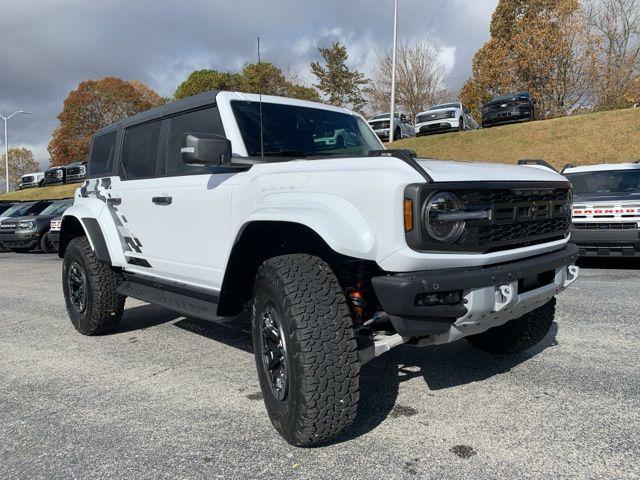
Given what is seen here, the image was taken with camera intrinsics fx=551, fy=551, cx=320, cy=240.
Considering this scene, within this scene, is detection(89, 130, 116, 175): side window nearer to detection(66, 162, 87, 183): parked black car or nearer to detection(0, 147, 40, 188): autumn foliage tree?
detection(66, 162, 87, 183): parked black car

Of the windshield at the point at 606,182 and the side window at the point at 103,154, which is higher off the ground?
the side window at the point at 103,154

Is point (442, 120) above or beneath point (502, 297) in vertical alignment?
above

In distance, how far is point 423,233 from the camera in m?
2.46

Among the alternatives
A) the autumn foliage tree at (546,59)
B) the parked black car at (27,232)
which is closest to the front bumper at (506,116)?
the autumn foliage tree at (546,59)

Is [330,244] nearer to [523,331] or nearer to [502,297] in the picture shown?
[502,297]

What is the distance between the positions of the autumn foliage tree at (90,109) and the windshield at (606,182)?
45458mm

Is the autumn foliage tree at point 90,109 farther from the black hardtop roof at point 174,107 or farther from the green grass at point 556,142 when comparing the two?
the black hardtop roof at point 174,107

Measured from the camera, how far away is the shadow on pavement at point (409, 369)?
3150 mm

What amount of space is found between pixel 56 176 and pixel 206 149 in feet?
127

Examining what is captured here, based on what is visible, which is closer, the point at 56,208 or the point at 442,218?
the point at 442,218

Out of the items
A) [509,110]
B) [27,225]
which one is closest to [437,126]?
[509,110]

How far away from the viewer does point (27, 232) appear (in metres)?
15.9

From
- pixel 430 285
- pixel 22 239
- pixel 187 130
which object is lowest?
pixel 22 239

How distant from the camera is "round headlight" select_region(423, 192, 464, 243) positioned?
98.2 inches
